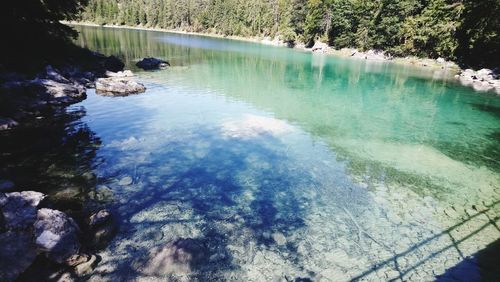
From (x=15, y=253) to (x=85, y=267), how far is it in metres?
1.77

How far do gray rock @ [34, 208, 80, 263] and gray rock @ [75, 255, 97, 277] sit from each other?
397mm

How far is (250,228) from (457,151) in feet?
55.1

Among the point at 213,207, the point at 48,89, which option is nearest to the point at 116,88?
the point at 48,89

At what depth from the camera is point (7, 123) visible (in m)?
17.7

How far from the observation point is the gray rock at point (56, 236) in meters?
7.95

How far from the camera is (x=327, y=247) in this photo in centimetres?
980

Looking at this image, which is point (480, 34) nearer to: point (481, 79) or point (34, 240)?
point (481, 79)

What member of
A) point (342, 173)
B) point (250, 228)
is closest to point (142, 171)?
point (250, 228)

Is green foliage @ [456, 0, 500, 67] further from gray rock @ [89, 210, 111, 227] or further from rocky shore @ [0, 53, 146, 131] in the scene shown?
gray rock @ [89, 210, 111, 227]

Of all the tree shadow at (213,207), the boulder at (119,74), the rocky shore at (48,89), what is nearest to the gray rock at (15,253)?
the tree shadow at (213,207)

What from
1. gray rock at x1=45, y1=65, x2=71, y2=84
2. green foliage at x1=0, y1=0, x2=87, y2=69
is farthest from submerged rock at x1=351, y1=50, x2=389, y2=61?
gray rock at x1=45, y1=65, x2=71, y2=84

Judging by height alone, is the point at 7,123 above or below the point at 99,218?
above

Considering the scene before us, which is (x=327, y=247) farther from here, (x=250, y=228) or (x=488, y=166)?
(x=488, y=166)

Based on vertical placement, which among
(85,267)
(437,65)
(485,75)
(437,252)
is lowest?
(437,252)
